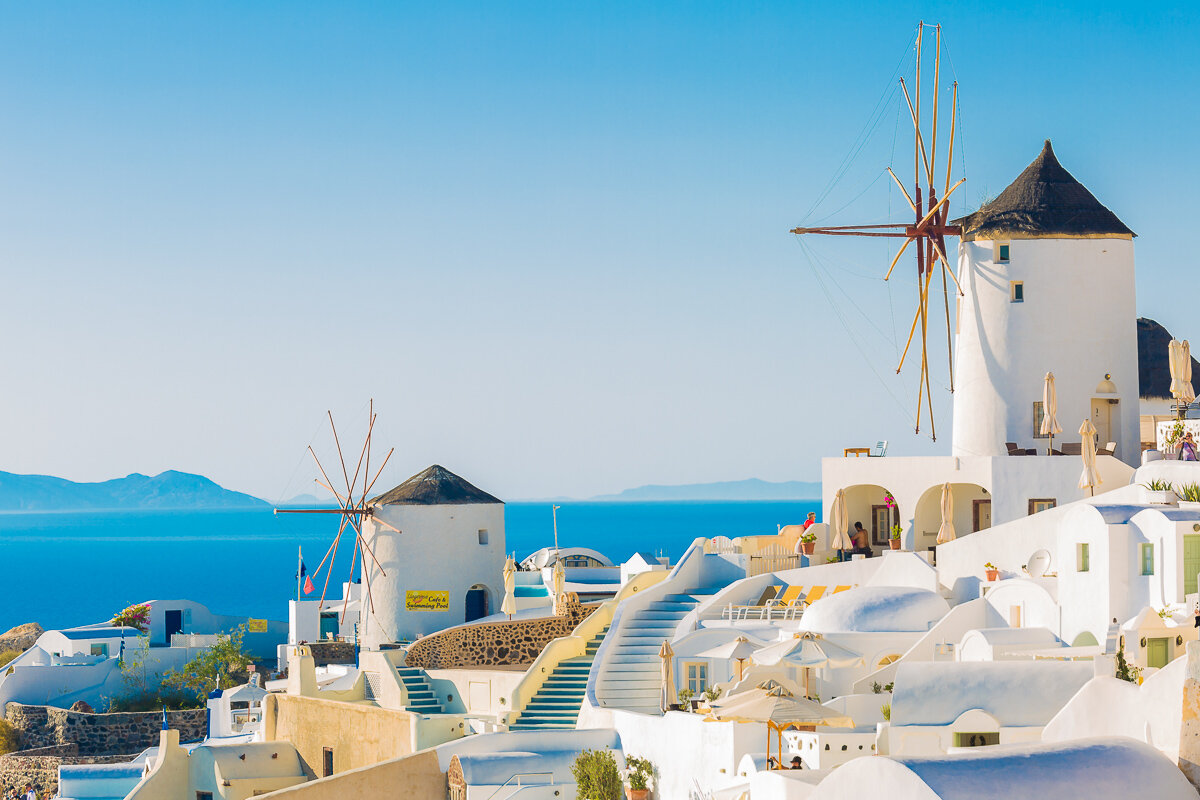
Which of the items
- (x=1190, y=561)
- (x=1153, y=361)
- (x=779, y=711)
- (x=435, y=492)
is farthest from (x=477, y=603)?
(x=1190, y=561)

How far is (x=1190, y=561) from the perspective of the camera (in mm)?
21844

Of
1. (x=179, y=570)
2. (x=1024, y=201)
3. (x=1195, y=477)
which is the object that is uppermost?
(x=1024, y=201)

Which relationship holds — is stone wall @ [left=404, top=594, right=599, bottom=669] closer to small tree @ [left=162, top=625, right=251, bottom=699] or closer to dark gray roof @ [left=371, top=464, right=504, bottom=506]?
dark gray roof @ [left=371, top=464, right=504, bottom=506]

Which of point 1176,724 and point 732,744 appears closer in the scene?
point 1176,724

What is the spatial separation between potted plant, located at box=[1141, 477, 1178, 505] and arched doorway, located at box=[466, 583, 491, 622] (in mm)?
17465

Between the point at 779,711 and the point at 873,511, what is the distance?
49.3 ft

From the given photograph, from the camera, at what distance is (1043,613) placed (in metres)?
24.6

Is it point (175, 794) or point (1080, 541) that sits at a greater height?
point (1080, 541)

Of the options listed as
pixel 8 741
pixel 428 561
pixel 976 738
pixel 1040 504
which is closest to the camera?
pixel 976 738

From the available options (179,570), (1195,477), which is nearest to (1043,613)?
(1195,477)

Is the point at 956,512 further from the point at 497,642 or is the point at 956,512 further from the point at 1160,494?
the point at 497,642

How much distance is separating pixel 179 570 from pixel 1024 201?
14107 centimetres

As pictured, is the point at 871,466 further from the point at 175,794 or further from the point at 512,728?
the point at 175,794

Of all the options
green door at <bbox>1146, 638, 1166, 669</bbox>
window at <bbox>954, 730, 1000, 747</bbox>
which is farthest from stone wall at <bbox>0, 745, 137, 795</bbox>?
green door at <bbox>1146, 638, 1166, 669</bbox>
